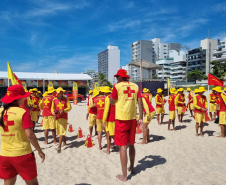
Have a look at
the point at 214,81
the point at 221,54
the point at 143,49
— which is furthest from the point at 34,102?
the point at 143,49

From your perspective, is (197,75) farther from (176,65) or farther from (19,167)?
(19,167)

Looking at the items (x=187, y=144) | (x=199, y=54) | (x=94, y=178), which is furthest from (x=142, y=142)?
(x=199, y=54)

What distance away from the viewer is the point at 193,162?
489 centimetres

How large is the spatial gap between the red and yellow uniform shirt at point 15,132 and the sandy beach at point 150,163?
68.7 inches

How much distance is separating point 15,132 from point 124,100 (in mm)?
2074

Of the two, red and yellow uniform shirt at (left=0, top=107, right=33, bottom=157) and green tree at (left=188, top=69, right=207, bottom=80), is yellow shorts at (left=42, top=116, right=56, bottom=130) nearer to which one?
red and yellow uniform shirt at (left=0, top=107, right=33, bottom=157)

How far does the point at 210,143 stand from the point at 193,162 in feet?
7.33

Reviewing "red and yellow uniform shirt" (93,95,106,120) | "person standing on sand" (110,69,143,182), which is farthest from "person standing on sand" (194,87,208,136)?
"person standing on sand" (110,69,143,182)

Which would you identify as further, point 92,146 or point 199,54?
point 199,54

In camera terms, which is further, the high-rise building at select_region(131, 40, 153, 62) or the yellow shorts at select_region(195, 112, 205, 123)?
the high-rise building at select_region(131, 40, 153, 62)

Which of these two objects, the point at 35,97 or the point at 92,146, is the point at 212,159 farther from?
the point at 35,97

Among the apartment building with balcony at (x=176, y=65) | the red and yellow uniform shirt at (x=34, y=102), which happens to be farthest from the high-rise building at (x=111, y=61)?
the red and yellow uniform shirt at (x=34, y=102)

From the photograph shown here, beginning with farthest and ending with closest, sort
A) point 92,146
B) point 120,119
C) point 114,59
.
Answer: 1. point 114,59
2. point 92,146
3. point 120,119

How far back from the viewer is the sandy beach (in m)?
3.97
